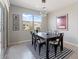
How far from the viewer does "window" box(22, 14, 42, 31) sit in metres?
5.50

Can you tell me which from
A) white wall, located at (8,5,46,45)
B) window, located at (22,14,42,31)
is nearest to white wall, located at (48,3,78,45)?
window, located at (22,14,42,31)

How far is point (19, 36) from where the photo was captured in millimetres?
5211

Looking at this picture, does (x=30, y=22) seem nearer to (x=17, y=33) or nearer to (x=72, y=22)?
(x=17, y=33)

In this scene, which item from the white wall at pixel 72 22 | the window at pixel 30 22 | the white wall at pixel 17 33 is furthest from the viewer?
the window at pixel 30 22

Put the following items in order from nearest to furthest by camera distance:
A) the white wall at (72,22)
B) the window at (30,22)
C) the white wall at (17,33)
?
1. the white wall at (72,22)
2. the white wall at (17,33)
3. the window at (30,22)

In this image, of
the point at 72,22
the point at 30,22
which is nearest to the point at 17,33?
the point at 30,22

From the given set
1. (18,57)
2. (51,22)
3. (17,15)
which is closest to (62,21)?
(51,22)

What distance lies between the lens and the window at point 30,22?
550 centimetres

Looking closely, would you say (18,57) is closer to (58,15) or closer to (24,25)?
(24,25)

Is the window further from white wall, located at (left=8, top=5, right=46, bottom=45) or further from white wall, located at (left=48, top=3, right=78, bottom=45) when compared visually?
white wall, located at (left=48, top=3, right=78, bottom=45)

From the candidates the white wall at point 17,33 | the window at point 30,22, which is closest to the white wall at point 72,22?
the window at point 30,22

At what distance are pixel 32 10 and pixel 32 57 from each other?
394 centimetres

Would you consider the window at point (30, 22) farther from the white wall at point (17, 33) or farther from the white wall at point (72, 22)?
the white wall at point (72, 22)

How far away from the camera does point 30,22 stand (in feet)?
18.9
